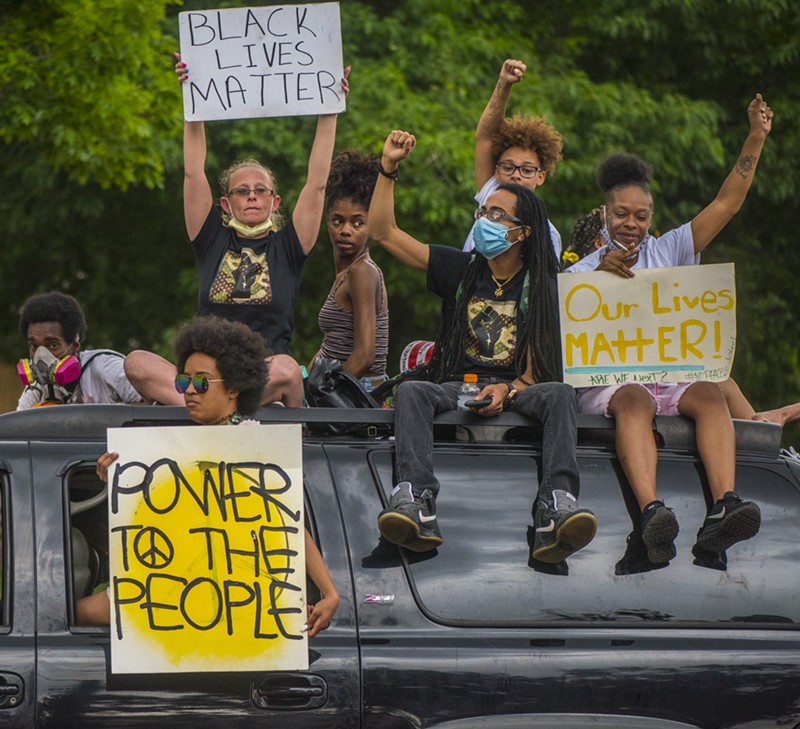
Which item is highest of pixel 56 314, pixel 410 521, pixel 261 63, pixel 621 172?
pixel 261 63

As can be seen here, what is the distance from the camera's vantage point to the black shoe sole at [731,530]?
4.20 meters

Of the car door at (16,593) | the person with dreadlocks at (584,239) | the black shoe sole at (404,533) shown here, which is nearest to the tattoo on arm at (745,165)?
the person with dreadlocks at (584,239)

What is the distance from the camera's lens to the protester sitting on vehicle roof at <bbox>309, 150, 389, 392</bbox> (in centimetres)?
587

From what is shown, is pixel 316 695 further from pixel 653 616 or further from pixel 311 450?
pixel 653 616

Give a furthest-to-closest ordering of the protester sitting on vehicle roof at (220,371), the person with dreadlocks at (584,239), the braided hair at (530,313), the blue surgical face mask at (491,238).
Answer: the person with dreadlocks at (584,239)
the blue surgical face mask at (491,238)
the braided hair at (530,313)
the protester sitting on vehicle roof at (220,371)

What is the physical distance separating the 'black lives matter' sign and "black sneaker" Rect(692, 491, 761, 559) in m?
2.09

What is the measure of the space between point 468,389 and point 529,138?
5.47ft

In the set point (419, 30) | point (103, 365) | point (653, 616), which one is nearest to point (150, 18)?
point (419, 30)

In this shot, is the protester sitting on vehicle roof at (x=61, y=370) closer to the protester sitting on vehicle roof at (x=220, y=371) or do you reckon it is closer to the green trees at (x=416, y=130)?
the protester sitting on vehicle roof at (x=220, y=371)

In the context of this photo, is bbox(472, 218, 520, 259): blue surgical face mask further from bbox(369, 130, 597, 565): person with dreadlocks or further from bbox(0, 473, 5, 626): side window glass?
bbox(0, 473, 5, 626): side window glass

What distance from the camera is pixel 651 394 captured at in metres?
4.90

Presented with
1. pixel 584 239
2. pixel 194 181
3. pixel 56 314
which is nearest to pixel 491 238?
pixel 584 239

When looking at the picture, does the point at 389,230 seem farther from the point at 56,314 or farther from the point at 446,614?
the point at 446,614

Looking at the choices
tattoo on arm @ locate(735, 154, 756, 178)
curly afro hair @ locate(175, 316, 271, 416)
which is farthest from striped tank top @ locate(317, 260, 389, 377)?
curly afro hair @ locate(175, 316, 271, 416)
